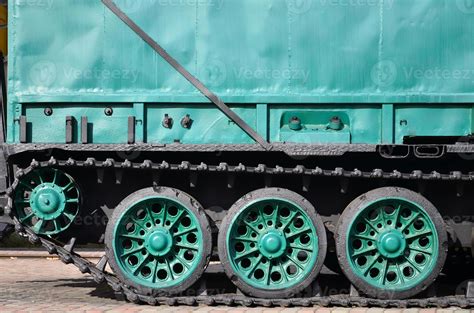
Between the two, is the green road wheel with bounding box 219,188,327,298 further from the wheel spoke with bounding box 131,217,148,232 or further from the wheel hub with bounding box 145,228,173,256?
the wheel spoke with bounding box 131,217,148,232

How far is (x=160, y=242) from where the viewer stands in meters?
10.5

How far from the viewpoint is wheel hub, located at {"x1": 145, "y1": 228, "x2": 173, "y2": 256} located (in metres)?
10.5

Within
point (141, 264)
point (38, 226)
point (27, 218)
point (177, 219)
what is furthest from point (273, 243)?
point (27, 218)

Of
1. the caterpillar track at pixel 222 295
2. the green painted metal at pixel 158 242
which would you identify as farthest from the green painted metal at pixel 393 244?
the green painted metal at pixel 158 242

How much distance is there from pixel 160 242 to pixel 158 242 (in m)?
0.02

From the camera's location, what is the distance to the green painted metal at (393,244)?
408 inches

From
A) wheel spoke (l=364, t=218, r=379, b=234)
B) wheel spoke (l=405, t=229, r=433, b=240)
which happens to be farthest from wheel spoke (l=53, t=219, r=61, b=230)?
wheel spoke (l=405, t=229, r=433, b=240)

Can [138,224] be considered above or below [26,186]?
below

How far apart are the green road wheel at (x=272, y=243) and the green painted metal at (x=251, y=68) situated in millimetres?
750

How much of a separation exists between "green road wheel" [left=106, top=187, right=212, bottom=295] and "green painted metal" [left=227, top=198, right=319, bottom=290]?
0.38m

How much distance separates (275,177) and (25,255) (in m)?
8.75

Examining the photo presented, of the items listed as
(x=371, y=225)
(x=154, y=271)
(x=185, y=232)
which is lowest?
(x=154, y=271)

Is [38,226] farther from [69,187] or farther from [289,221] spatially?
[289,221]

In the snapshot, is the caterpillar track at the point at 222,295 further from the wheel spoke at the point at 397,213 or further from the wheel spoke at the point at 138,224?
the wheel spoke at the point at 138,224
